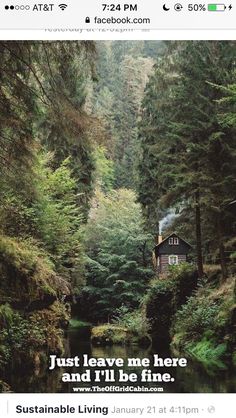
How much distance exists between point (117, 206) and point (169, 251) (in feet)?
12.2

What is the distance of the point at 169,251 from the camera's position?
678 inches

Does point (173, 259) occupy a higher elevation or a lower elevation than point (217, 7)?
lower

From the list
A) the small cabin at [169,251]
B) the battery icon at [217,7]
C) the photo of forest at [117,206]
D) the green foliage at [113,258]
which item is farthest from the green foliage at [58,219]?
the battery icon at [217,7]

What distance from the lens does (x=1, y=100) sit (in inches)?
207

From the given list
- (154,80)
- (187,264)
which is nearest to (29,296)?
(187,264)

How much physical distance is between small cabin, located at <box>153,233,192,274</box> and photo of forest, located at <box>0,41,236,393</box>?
0.21ft

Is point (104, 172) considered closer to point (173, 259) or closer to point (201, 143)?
point (201, 143)

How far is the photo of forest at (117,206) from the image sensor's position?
5.33 m

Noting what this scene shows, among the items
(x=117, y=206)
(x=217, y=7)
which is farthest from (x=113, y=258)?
(x=217, y=7)

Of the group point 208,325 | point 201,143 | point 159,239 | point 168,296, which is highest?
point 201,143

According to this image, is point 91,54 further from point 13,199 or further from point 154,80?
point 154,80

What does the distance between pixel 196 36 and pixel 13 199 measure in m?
5.81

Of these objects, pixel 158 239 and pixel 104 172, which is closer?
pixel 104 172

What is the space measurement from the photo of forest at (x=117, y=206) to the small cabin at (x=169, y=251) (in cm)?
6
